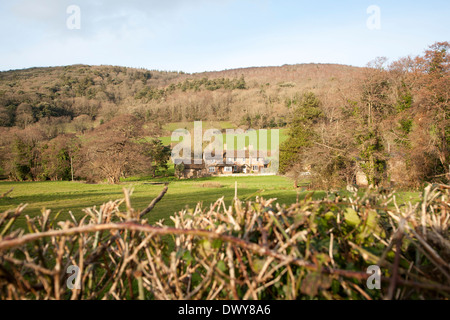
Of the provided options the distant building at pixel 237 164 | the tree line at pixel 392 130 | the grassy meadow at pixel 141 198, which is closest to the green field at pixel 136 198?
the grassy meadow at pixel 141 198

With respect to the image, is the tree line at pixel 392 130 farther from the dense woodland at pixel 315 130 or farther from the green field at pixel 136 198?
the green field at pixel 136 198

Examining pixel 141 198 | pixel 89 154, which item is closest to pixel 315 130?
pixel 141 198

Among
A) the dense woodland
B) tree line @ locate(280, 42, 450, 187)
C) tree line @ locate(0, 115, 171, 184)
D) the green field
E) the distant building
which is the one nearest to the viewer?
the green field

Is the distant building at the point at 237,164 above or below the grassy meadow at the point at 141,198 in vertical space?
below

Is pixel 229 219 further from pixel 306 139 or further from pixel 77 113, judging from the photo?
pixel 77 113

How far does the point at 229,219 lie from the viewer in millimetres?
1806

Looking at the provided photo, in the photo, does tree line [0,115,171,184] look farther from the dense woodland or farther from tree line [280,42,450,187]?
tree line [280,42,450,187]

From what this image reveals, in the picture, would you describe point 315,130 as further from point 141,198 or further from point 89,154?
point 89,154

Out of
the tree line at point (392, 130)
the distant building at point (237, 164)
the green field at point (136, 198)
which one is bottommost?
the distant building at point (237, 164)

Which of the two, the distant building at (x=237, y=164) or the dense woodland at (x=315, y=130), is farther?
the distant building at (x=237, y=164)

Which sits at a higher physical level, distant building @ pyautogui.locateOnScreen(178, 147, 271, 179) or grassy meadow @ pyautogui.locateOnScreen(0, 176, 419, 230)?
grassy meadow @ pyautogui.locateOnScreen(0, 176, 419, 230)

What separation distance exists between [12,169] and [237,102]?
231 feet

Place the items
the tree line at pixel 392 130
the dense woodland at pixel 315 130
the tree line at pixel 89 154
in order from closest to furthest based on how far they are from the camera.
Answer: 1. the tree line at pixel 392 130
2. the dense woodland at pixel 315 130
3. the tree line at pixel 89 154

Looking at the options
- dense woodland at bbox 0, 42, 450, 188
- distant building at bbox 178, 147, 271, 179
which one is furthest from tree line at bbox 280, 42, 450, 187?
distant building at bbox 178, 147, 271, 179
